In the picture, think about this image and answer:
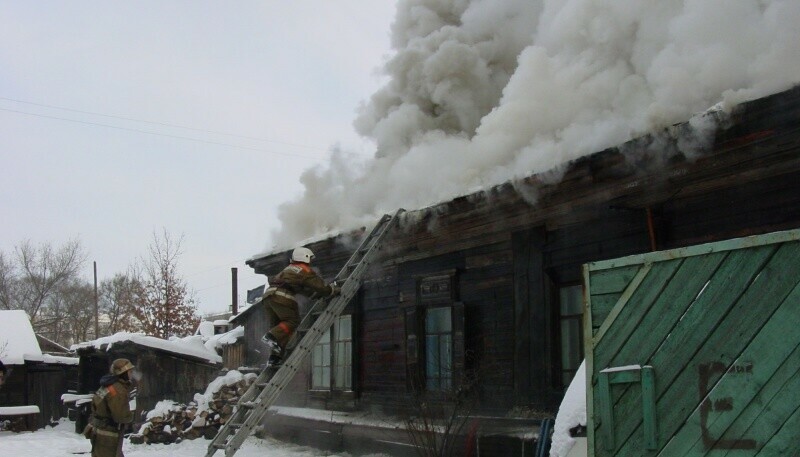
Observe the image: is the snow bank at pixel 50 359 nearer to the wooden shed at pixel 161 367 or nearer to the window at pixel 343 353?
the wooden shed at pixel 161 367

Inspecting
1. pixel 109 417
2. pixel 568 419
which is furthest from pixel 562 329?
pixel 109 417

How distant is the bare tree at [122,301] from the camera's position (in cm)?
3569

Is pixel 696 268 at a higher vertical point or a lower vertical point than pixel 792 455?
higher

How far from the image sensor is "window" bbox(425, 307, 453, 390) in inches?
380

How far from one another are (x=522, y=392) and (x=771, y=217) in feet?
11.0

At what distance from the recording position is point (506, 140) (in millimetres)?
9203

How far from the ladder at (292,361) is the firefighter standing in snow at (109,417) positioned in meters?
0.95

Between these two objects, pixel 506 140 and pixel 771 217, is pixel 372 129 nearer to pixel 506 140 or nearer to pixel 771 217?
pixel 506 140

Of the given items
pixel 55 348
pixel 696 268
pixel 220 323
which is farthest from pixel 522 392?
pixel 55 348

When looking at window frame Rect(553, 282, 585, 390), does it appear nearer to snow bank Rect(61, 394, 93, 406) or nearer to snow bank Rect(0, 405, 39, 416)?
snow bank Rect(61, 394, 93, 406)

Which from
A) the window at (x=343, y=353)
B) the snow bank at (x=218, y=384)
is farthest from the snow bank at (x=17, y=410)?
the window at (x=343, y=353)

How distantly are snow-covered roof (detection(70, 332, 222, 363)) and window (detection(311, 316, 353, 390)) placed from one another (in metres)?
5.44

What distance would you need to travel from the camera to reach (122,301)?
46500 mm

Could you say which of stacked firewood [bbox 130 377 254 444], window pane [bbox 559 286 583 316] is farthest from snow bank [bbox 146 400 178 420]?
window pane [bbox 559 286 583 316]
